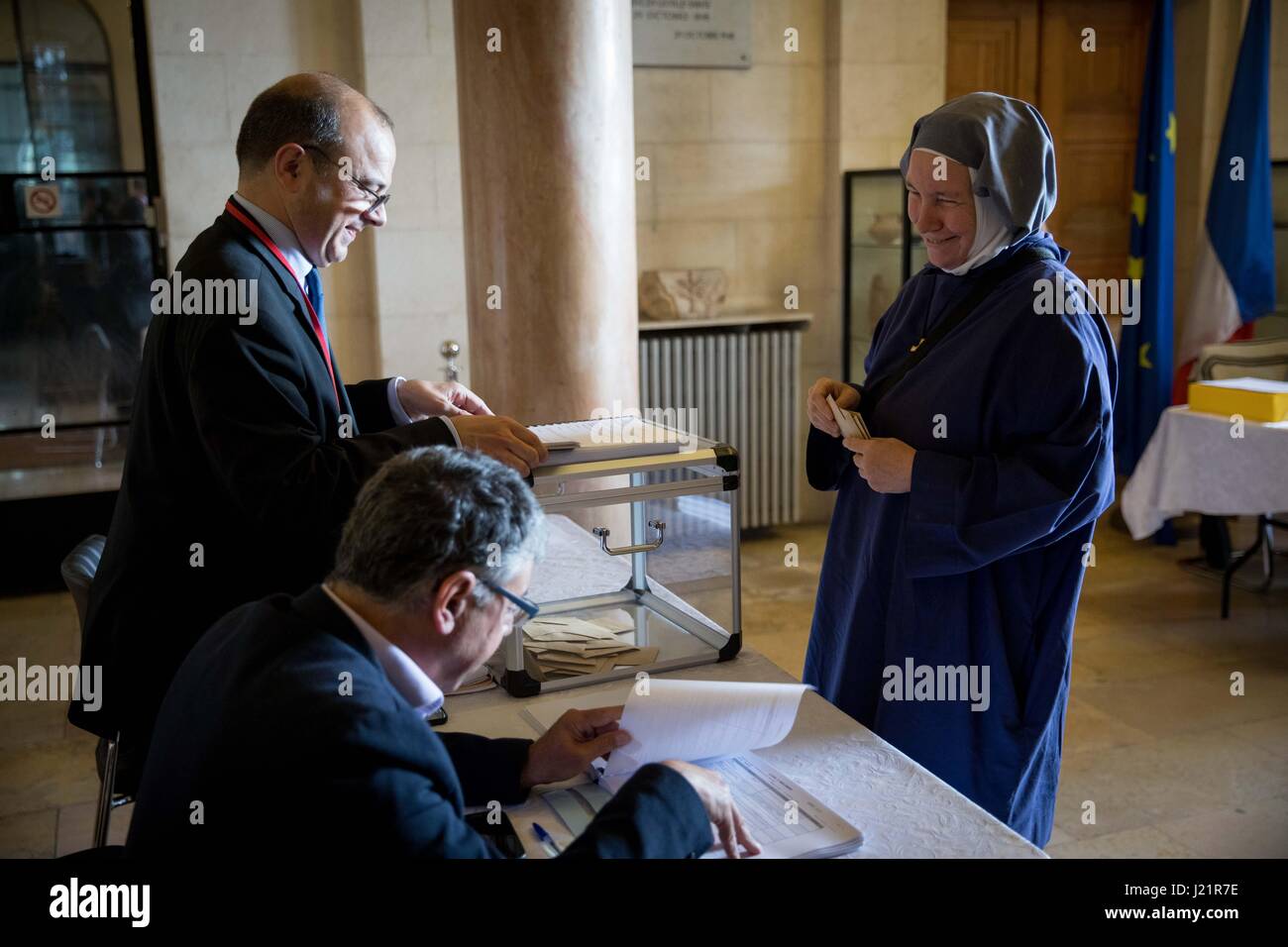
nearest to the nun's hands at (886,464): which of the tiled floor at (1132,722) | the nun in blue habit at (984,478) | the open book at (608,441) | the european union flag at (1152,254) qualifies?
the nun in blue habit at (984,478)

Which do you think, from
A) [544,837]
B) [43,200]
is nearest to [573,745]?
[544,837]

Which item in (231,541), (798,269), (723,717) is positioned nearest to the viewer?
(723,717)

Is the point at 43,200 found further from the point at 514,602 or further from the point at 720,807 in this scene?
the point at 720,807

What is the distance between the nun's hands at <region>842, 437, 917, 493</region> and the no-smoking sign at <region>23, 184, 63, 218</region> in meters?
4.49

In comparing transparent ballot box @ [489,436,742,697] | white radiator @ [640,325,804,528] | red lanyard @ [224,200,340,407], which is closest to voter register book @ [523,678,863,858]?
transparent ballot box @ [489,436,742,697]

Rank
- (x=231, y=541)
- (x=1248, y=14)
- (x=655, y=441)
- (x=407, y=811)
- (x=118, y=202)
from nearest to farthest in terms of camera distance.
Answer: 1. (x=407, y=811)
2. (x=231, y=541)
3. (x=655, y=441)
4. (x=118, y=202)
5. (x=1248, y=14)

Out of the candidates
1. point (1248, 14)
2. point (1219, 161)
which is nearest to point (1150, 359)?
point (1219, 161)

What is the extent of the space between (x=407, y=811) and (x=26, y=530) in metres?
4.94

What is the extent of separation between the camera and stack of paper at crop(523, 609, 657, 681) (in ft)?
6.86

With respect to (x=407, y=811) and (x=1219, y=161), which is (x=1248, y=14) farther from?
(x=407, y=811)

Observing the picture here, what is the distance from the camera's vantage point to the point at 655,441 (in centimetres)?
206

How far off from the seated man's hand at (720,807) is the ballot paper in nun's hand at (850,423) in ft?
2.89

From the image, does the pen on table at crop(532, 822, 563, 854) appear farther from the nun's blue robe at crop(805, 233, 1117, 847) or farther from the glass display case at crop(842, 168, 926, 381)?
the glass display case at crop(842, 168, 926, 381)
